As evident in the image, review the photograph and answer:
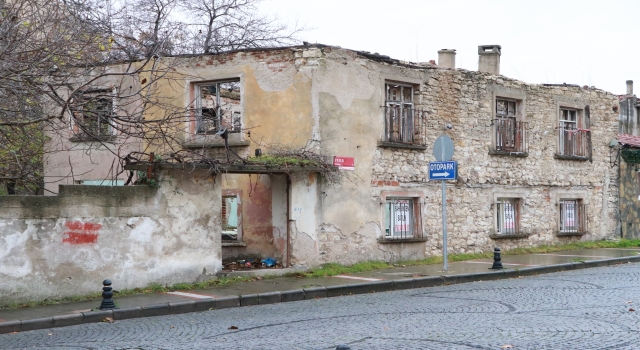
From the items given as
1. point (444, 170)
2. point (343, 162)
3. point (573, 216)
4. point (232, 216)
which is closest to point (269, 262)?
point (232, 216)

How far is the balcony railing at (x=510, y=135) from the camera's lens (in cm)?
2116

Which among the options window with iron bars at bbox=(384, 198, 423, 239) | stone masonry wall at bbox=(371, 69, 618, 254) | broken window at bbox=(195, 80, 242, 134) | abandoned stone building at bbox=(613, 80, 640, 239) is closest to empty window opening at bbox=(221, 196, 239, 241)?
broken window at bbox=(195, 80, 242, 134)

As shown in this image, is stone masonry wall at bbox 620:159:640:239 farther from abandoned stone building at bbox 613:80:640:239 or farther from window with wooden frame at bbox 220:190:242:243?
window with wooden frame at bbox 220:190:242:243

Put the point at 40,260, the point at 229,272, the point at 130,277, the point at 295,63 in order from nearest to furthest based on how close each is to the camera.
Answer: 1. the point at 40,260
2. the point at 130,277
3. the point at 229,272
4. the point at 295,63

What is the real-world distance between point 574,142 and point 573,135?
217 mm

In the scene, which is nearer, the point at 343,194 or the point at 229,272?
the point at 229,272

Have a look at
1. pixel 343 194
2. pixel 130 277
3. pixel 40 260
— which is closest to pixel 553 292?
pixel 343 194

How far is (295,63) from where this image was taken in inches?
673

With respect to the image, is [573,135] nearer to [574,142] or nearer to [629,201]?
[574,142]

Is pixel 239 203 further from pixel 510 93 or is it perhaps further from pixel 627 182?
pixel 627 182

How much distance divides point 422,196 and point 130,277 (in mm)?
8207

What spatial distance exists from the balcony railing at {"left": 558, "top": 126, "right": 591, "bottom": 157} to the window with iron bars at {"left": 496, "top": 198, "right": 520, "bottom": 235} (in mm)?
2529

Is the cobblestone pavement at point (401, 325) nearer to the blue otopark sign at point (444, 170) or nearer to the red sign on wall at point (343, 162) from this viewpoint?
the blue otopark sign at point (444, 170)

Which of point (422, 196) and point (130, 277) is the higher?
point (422, 196)
